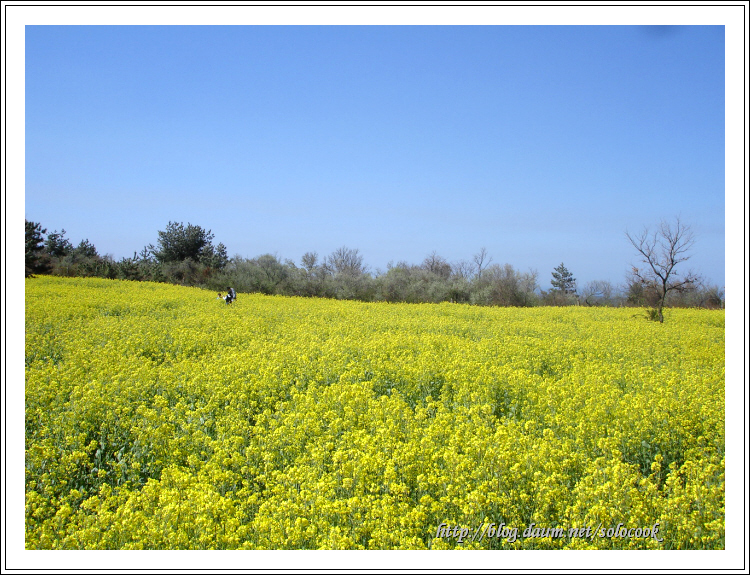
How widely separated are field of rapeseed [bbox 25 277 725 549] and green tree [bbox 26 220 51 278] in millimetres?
15967

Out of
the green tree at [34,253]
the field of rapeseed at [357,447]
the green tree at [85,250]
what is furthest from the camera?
the green tree at [85,250]

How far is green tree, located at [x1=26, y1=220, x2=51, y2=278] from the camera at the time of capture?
22.3 meters

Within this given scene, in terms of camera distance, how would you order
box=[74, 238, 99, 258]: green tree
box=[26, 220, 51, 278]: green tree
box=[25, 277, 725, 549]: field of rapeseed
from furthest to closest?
1. box=[74, 238, 99, 258]: green tree
2. box=[26, 220, 51, 278]: green tree
3. box=[25, 277, 725, 549]: field of rapeseed

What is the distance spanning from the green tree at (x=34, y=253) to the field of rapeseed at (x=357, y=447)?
1597 centimetres

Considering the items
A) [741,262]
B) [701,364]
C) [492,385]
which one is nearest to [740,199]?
[741,262]

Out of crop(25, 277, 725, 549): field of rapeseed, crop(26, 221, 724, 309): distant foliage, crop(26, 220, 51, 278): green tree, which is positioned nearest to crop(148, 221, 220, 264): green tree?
crop(26, 221, 724, 309): distant foliage

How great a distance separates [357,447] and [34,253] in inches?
1074

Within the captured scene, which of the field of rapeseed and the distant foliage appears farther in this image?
the distant foliage

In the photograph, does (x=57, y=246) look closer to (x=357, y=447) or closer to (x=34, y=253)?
(x=34, y=253)

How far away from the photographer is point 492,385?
7.05 m

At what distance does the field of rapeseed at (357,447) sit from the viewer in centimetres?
344

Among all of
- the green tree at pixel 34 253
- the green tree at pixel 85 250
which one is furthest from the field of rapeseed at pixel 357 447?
the green tree at pixel 85 250

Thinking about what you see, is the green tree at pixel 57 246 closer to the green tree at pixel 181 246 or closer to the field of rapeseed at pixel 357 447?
the green tree at pixel 181 246

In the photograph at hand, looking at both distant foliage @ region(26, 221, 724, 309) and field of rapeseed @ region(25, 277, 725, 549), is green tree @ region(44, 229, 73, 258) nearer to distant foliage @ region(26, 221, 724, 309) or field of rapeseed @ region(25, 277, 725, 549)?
distant foliage @ region(26, 221, 724, 309)
